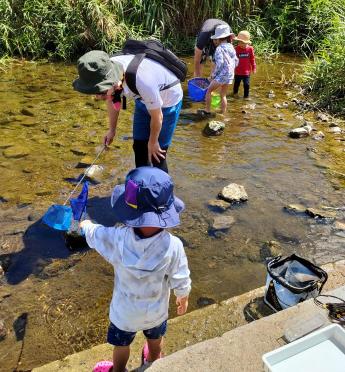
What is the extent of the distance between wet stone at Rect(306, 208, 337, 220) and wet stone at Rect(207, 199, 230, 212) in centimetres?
80

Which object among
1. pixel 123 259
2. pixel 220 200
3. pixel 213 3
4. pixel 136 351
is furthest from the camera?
pixel 213 3

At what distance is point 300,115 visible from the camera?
6.71 m

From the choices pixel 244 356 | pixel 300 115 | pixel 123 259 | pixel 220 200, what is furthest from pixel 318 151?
pixel 123 259

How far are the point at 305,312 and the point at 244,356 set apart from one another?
0.50m

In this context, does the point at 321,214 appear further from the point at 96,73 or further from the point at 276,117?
the point at 276,117

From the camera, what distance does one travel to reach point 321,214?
13.4 ft

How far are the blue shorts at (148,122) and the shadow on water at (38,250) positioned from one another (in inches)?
29.0

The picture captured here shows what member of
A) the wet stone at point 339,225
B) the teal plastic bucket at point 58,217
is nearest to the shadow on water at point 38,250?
the teal plastic bucket at point 58,217

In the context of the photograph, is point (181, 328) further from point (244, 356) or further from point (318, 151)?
point (318, 151)

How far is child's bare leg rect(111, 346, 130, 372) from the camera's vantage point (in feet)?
7.27

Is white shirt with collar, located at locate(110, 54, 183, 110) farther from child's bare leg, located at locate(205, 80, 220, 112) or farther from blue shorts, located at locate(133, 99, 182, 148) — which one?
child's bare leg, located at locate(205, 80, 220, 112)

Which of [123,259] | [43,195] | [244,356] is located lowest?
[43,195]

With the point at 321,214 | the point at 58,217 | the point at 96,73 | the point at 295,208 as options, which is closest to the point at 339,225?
the point at 321,214

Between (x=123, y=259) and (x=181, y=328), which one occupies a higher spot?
(x=123, y=259)
